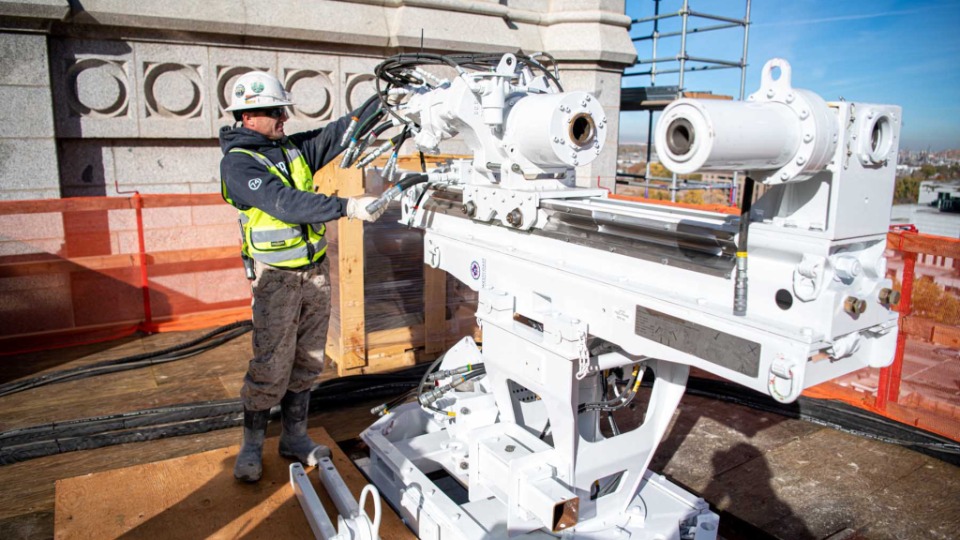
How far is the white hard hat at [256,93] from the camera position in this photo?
3.35 meters

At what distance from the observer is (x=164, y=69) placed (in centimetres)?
633

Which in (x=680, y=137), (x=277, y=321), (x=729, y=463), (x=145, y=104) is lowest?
(x=729, y=463)

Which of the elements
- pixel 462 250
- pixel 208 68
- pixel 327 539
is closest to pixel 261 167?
pixel 462 250

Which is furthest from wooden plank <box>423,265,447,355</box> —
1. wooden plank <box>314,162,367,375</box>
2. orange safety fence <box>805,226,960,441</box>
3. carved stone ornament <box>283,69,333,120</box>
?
orange safety fence <box>805,226,960,441</box>

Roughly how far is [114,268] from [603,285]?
16.5 feet

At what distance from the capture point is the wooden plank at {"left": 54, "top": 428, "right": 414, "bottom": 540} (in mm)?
2963

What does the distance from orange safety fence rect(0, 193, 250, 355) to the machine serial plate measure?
16.3 ft

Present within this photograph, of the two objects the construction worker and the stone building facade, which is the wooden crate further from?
the stone building facade

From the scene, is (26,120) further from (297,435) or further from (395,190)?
(395,190)

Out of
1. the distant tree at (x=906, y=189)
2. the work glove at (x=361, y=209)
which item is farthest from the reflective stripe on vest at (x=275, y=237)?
the distant tree at (x=906, y=189)

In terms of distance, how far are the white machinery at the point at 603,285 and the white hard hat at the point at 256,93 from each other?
21.8 inches

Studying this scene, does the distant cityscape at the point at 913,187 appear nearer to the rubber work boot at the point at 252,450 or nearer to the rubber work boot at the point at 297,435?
the rubber work boot at the point at 297,435

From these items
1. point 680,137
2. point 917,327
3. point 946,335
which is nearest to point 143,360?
point 680,137

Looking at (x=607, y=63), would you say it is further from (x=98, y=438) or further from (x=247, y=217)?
(x=98, y=438)
